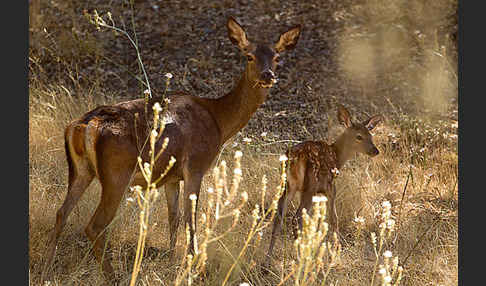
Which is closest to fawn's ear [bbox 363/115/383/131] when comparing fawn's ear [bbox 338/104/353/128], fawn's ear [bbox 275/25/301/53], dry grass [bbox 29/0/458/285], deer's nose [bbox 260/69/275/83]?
fawn's ear [bbox 338/104/353/128]

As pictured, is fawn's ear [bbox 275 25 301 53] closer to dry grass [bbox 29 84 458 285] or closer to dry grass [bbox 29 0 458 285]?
dry grass [bbox 29 0 458 285]

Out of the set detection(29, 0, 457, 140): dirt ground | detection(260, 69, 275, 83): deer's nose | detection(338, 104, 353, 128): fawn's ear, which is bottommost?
detection(29, 0, 457, 140): dirt ground

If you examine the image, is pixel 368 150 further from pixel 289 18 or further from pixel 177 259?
pixel 289 18

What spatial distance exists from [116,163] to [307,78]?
4.94 meters

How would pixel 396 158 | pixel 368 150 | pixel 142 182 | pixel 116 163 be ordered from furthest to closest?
pixel 396 158 < pixel 368 150 < pixel 142 182 < pixel 116 163

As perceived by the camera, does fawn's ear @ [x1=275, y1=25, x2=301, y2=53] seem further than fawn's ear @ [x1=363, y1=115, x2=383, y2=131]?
No

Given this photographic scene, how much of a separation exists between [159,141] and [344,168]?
2.71 m

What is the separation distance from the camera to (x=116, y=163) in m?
5.04

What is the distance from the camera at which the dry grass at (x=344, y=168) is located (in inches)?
217

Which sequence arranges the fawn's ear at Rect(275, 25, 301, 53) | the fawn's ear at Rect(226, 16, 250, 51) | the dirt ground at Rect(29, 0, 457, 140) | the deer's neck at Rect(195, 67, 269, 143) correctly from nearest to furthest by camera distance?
the deer's neck at Rect(195, 67, 269, 143) → the fawn's ear at Rect(226, 16, 250, 51) → the fawn's ear at Rect(275, 25, 301, 53) → the dirt ground at Rect(29, 0, 457, 140)

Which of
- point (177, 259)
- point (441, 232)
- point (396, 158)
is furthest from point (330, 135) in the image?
point (177, 259)

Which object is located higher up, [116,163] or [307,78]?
[116,163]

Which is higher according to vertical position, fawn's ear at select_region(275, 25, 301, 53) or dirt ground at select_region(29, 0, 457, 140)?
fawn's ear at select_region(275, 25, 301, 53)

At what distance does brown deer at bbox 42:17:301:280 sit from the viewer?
5066 millimetres
